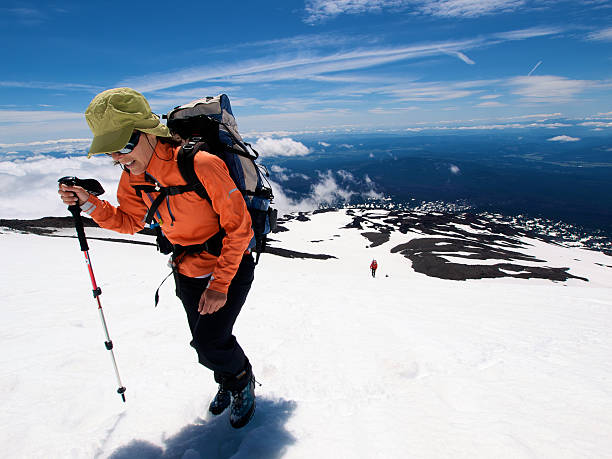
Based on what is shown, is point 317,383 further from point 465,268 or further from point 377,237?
point 377,237

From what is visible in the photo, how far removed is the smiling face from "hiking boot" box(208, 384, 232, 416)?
2.96 m

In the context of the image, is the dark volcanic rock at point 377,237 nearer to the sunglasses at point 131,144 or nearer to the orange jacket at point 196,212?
the orange jacket at point 196,212

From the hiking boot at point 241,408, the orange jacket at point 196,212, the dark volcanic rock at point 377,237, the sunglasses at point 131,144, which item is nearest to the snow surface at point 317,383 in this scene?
the hiking boot at point 241,408

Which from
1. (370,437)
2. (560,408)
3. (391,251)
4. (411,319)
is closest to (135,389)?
(370,437)

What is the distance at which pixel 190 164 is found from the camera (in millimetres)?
2982

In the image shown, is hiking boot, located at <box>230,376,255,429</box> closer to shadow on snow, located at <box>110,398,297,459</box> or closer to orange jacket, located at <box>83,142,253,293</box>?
shadow on snow, located at <box>110,398,297,459</box>

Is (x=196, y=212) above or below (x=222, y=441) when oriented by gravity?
above

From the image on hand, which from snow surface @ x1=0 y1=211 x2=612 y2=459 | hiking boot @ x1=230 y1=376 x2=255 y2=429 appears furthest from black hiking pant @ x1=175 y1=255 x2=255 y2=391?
snow surface @ x1=0 y1=211 x2=612 y2=459

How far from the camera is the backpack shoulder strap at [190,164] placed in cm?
296

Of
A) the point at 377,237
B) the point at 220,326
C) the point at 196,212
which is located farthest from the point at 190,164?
the point at 377,237

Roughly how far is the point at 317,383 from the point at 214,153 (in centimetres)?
367

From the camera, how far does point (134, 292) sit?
33.8ft

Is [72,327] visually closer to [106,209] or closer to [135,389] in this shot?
[135,389]

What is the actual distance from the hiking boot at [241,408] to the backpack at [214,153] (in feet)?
5.97
